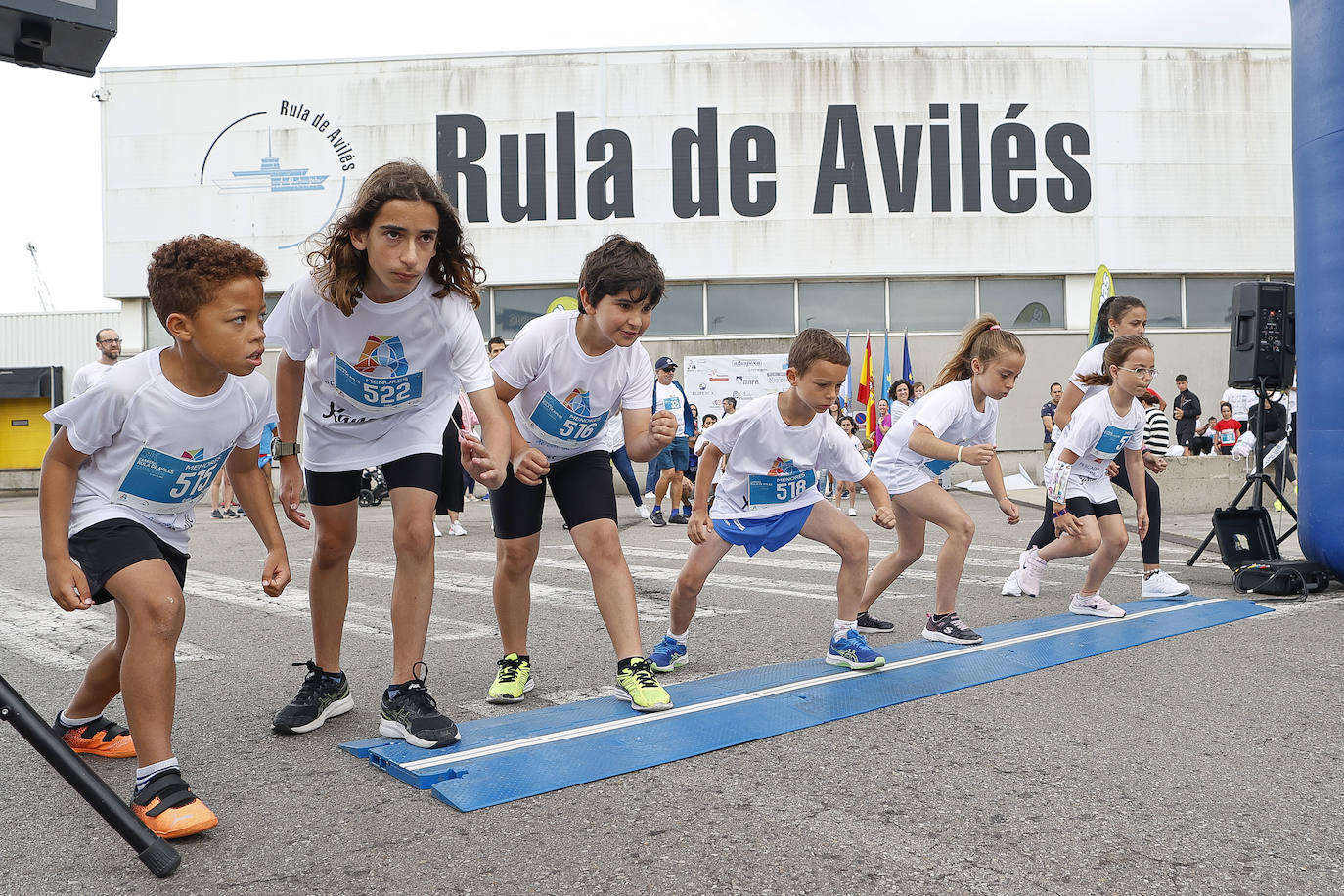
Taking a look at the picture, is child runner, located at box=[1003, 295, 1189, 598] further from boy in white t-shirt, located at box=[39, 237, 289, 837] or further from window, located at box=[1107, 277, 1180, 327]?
window, located at box=[1107, 277, 1180, 327]

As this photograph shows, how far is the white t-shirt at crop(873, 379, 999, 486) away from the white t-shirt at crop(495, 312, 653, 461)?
2.06 metres

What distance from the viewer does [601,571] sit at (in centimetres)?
413

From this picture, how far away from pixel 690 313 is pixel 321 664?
18606 mm

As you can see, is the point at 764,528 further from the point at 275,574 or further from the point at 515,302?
the point at 515,302

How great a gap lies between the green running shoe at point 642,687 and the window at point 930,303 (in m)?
18.9

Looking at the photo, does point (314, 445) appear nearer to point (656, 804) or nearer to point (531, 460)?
point (531, 460)

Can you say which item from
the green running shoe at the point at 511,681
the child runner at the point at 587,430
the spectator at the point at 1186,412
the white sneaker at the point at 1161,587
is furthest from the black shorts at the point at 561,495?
the spectator at the point at 1186,412

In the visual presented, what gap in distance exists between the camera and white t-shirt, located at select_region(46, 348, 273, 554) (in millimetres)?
3016

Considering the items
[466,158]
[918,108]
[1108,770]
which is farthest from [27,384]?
[1108,770]

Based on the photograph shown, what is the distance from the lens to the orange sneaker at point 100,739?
11.5 ft

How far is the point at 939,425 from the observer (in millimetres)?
5727

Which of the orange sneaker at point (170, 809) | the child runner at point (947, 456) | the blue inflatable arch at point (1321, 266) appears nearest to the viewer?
the orange sneaker at point (170, 809)

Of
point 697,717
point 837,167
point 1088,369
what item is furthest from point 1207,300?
point 697,717

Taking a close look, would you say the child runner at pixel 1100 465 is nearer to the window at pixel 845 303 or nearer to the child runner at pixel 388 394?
the child runner at pixel 388 394
